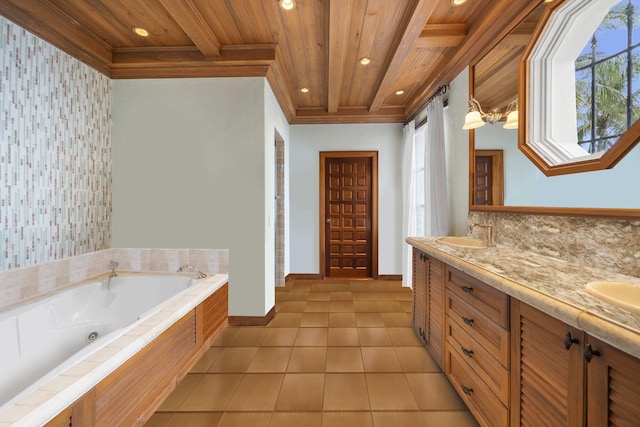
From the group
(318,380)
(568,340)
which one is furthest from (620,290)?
(318,380)

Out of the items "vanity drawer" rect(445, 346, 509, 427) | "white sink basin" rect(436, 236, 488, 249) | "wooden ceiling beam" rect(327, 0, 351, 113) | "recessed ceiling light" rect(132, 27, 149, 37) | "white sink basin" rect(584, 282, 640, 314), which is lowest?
"vanity drawer" rect(445, 346, 509, 427)

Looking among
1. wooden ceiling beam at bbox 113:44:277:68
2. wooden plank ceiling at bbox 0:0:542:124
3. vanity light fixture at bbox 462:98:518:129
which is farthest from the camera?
wooden ceiling beam at bbox 113:44:277:68

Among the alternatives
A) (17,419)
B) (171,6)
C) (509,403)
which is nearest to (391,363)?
(509,403)

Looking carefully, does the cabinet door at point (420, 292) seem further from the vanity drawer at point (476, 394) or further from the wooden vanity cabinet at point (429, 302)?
the vanity drawer at point (476, 394)

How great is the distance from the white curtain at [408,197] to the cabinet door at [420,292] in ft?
4.04

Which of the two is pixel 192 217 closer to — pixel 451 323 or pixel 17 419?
pixel 17 419

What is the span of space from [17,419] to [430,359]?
2.19m

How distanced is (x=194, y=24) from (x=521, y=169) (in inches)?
99.5

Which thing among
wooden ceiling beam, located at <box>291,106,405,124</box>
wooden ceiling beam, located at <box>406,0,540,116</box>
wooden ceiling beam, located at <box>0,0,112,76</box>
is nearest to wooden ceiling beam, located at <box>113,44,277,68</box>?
wooden ceiling beam, located at <box>0,0,112,76</box>

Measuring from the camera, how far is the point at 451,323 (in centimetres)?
168

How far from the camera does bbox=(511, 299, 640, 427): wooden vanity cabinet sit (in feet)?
2.22

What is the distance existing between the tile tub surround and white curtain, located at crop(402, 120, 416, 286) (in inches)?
95.4

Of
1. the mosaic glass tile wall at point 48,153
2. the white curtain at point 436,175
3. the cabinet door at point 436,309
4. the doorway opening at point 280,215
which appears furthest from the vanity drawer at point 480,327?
the mosaic glass tile wall at point 48,153

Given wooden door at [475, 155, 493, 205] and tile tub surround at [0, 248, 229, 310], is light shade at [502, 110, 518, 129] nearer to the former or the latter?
wooden door at [475, 155, 493, 205]
